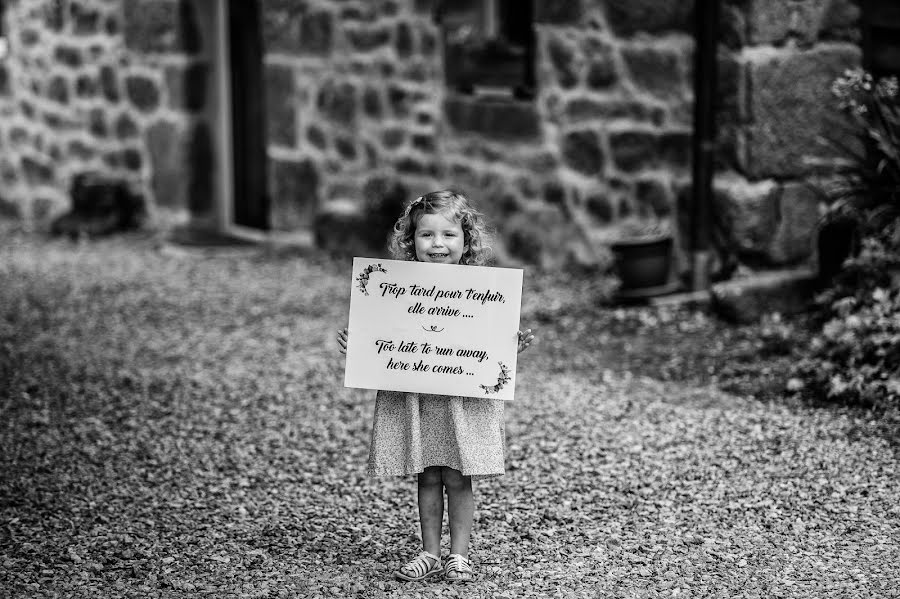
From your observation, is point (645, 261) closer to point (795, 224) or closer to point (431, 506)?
point (795, 224)

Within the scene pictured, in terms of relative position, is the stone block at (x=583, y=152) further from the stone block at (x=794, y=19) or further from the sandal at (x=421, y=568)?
the sandal at (x=421, y=568)

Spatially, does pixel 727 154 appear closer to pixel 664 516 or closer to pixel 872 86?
pixel 872 86

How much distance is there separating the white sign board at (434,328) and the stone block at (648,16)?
3683mm

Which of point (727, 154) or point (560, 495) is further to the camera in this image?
point (727, 154)

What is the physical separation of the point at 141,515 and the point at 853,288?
3.48 metres

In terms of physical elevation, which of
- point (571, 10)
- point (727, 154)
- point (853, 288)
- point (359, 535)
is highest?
point (571, 10)

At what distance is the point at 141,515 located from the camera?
3.92 metres

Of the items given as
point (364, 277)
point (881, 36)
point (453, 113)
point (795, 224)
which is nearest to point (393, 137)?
point (453, 113)

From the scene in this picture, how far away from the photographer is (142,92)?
9578mm

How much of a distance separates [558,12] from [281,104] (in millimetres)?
2498

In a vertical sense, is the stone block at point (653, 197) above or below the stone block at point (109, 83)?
below

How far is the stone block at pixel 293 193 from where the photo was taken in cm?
891

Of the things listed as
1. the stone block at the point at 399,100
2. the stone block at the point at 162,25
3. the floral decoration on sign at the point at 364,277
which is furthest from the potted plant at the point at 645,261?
the stone block at the point at 162,25

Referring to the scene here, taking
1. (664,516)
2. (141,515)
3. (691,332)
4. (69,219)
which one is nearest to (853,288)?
(691,332)
